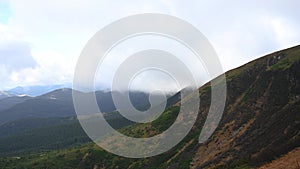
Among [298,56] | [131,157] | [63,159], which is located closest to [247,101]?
[298,56]

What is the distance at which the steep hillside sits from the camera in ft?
301

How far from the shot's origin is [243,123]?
365 feet

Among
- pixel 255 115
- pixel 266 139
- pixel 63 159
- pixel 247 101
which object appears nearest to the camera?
pixel 266 139

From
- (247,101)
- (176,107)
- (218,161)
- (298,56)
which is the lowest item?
(218,161)

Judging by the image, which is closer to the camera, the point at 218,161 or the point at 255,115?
the point at 218,161

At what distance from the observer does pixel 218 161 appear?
319 ft

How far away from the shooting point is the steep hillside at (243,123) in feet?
301

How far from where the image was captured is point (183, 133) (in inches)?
5167

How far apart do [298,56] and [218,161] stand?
166 ft

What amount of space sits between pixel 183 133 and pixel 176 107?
39146 millimetres

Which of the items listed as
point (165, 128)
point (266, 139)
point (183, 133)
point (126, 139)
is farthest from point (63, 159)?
point (266, 139)

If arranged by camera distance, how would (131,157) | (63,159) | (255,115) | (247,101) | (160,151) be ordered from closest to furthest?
(255,115)
(247,101)
(160,151)
(131,157)
(63,159)

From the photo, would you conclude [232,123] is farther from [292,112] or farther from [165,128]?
[165,128]

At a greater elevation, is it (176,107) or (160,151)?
(176,107)
